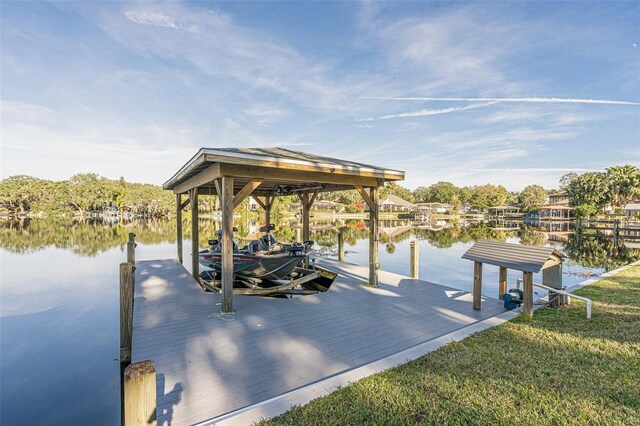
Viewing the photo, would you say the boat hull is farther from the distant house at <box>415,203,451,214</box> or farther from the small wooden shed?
the distant house at <box>415,203,451,214</box>

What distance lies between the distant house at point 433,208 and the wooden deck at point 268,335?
56.9 meters

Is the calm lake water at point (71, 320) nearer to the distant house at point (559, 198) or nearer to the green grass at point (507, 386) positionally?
the green grass at point (507, 386)

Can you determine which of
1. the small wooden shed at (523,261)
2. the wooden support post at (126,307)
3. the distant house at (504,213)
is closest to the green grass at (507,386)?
the small wooden shed at (523,261)

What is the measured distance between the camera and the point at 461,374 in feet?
10.6

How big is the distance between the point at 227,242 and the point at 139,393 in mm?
3824

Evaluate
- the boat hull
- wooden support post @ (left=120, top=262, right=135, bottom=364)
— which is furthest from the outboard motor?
wooden support post @ (left=120, top=262, right=135, bottom=364)

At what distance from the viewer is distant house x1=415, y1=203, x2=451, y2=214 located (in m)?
61.5

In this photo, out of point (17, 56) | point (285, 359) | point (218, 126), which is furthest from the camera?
point (218, 126)

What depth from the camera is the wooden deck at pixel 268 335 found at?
3.08 metres

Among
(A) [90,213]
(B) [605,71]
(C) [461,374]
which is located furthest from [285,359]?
(A) [90,213]

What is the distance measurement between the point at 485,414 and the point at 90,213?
80.1 m

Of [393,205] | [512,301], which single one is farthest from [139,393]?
[393,205]

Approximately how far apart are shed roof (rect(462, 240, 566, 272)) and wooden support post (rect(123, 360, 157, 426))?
500cm

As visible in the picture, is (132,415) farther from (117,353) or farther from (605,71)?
(605,71)
